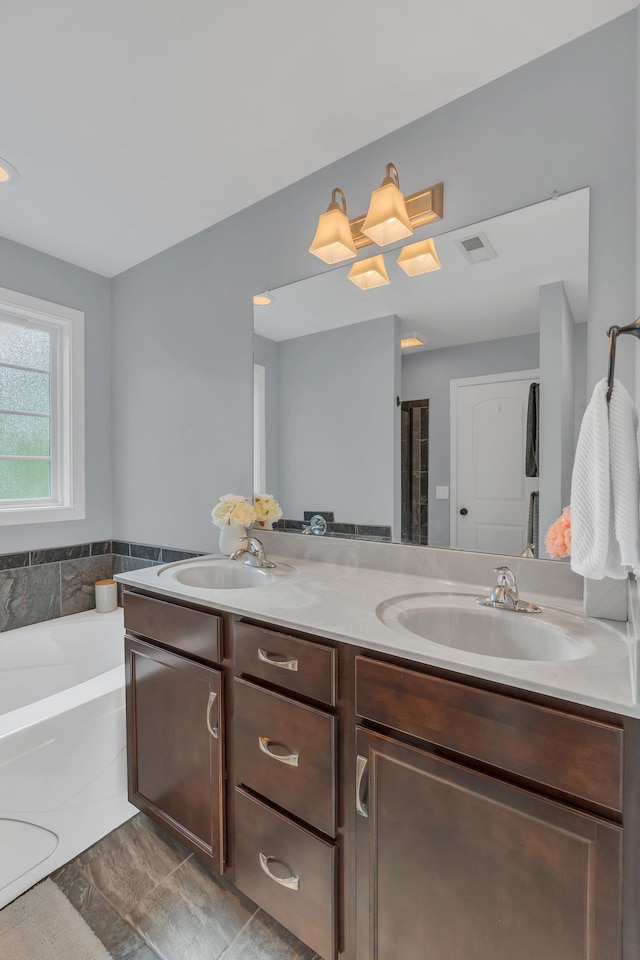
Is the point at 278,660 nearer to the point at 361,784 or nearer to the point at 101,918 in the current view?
the point at 361,784

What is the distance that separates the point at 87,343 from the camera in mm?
2619

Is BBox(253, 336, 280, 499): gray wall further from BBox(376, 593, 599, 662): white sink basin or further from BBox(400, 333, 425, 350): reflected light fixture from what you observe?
BBox(376, 593, 599, 662): white sink basin

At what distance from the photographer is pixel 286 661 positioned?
3.70 ft

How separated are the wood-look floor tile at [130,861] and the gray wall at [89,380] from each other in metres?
1.43

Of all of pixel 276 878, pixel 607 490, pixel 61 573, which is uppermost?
pixel 607 490

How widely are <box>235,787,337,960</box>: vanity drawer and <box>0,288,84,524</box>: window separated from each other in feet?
6.14

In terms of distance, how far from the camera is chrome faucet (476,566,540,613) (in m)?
1.17

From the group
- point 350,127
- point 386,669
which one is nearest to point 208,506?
point 386,669

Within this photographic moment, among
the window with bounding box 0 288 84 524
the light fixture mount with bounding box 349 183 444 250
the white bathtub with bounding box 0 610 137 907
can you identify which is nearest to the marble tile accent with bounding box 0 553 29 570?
the window with bounding box 0 288 84 524

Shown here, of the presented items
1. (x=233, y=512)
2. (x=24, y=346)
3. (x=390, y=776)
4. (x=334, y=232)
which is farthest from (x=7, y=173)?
(x=390, y=776)

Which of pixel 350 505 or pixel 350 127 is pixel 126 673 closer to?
pixel 350 505

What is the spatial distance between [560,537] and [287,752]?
0.91 metres

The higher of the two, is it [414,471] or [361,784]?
[414,471]

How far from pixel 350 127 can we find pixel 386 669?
1.73 meters
